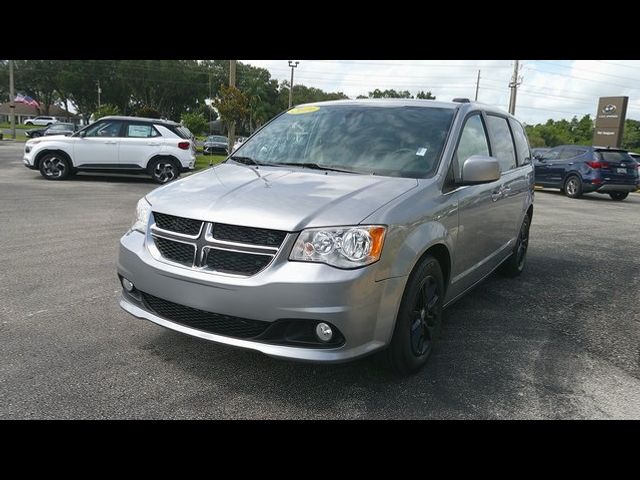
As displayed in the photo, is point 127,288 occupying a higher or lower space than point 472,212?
lower

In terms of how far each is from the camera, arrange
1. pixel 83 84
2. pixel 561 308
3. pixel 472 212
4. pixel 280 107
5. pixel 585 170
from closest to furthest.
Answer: pixel 472 212
pixel 561 308
pixel 585 170
pixel 83 84
pixel 280 107

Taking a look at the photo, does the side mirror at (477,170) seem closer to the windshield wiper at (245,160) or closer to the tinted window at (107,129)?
the windshield wiper at (245,160)

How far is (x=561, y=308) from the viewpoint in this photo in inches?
200

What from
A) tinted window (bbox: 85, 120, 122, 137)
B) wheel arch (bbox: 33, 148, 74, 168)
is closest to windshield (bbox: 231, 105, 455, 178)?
tinted window (bbox: 85, 120, 122, 137)

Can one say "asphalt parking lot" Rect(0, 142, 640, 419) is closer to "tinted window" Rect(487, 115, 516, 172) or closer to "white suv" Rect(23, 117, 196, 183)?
"tinted window" Rect(487, 115, 516, 172)

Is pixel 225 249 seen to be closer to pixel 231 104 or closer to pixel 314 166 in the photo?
pixel 314 166

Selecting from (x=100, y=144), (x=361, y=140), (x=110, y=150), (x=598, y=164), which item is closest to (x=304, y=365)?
(x=361, y=140)

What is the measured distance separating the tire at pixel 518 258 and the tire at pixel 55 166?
1179 centimetres

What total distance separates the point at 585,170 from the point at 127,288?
659 inches

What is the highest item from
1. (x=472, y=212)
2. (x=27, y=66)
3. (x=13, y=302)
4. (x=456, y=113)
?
(x=27, y=66)

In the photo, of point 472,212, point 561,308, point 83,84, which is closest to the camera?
point 472,212

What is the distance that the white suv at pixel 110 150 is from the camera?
13.5 meters

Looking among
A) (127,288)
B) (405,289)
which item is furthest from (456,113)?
(127,288)
